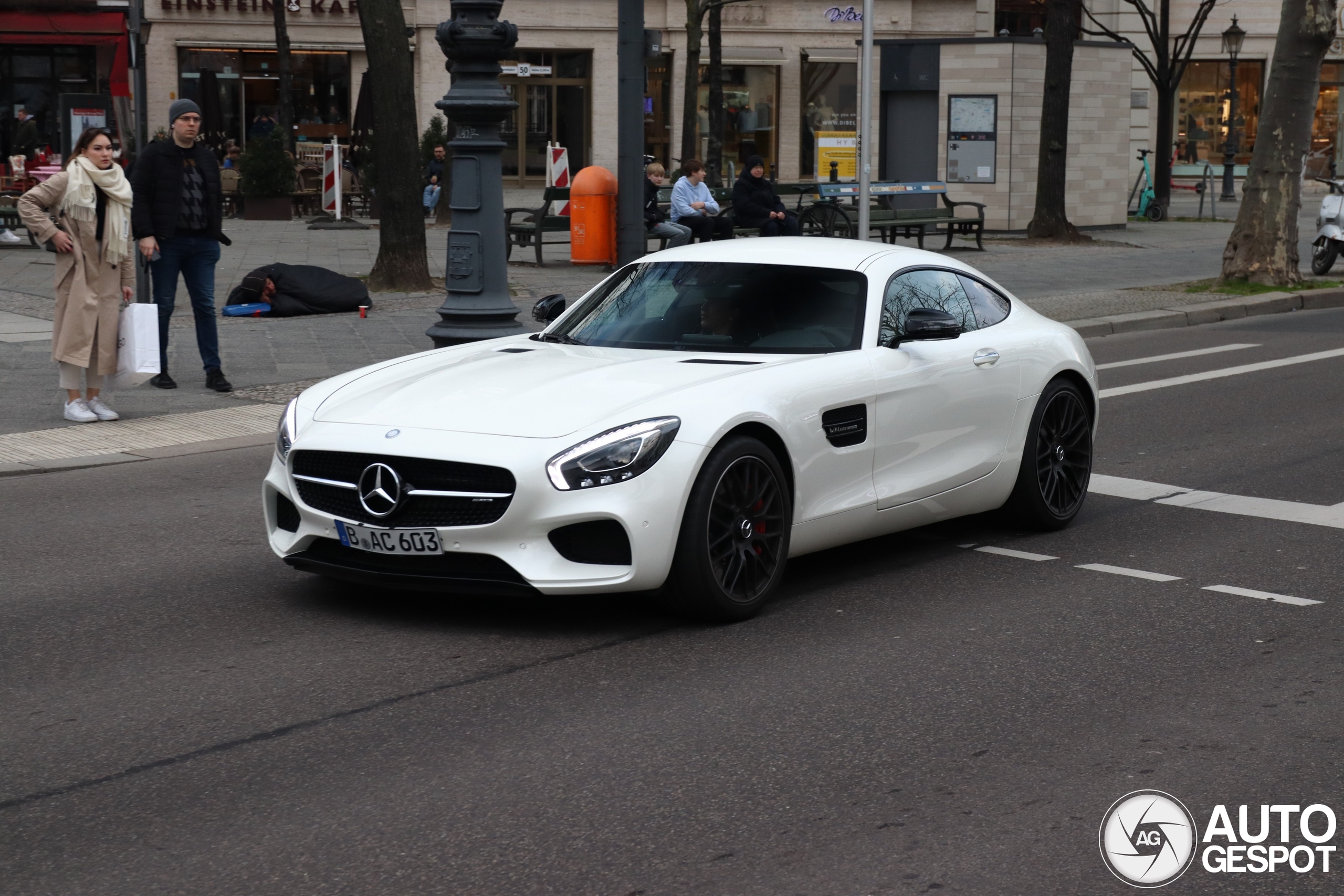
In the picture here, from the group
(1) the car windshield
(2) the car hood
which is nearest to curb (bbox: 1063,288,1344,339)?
(1) the car windshield

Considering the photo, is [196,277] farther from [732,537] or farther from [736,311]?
[732,537]

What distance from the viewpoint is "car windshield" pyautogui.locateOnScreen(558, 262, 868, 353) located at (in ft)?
21.9

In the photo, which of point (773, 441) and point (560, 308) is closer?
point (773, 441)

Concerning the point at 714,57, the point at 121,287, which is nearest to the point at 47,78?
the point at 714,57

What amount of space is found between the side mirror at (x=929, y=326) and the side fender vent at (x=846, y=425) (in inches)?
16.1

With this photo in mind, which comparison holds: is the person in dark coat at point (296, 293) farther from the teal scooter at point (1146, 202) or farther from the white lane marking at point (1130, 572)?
the teal scooter at point (1146, 202)

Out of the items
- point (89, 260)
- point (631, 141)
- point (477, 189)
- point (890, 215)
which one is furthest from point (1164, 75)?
point (89, 260)

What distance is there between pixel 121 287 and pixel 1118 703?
7.54 meters

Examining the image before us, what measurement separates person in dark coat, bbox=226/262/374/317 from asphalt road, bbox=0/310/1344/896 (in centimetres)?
841

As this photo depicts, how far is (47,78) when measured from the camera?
39.8 metres

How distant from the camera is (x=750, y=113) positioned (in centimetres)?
4484

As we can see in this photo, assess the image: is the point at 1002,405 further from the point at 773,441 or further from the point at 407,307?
the point at 407,307

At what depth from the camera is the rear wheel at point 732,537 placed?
18.8 feet
